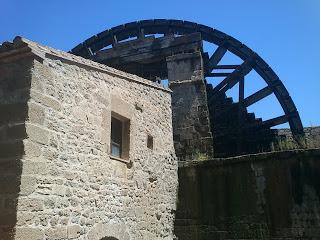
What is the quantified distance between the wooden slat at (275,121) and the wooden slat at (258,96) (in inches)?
34.6

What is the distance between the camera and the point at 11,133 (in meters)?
5.09

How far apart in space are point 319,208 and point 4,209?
521cm

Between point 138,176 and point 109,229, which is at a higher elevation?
point 138,176

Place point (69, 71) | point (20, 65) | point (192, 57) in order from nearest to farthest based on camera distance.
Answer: point (20, 65), point (69, 71), point (192, 57)

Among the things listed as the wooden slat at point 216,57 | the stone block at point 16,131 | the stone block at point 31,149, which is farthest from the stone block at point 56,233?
the wooden slat at point 216,57

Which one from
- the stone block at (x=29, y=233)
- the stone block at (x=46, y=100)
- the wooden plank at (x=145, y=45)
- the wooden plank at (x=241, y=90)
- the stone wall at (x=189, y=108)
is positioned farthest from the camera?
the wooden plank at (x=241, y=90)

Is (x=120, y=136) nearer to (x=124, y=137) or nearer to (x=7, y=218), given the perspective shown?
(x=124, y=137)

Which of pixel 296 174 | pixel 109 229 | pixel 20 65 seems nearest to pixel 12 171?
pixel 20 65

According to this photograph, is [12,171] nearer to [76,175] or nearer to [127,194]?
[76,175]

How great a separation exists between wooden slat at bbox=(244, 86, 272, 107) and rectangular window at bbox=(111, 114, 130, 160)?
23.5 feet

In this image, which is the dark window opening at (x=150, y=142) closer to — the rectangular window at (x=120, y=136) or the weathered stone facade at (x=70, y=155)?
the weathered stone facade at (x=70, y=155)

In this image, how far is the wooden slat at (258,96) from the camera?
13180 millimetres

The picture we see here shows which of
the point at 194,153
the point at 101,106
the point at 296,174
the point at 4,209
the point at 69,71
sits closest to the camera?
the point at 4,209

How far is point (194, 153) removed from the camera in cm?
1013
